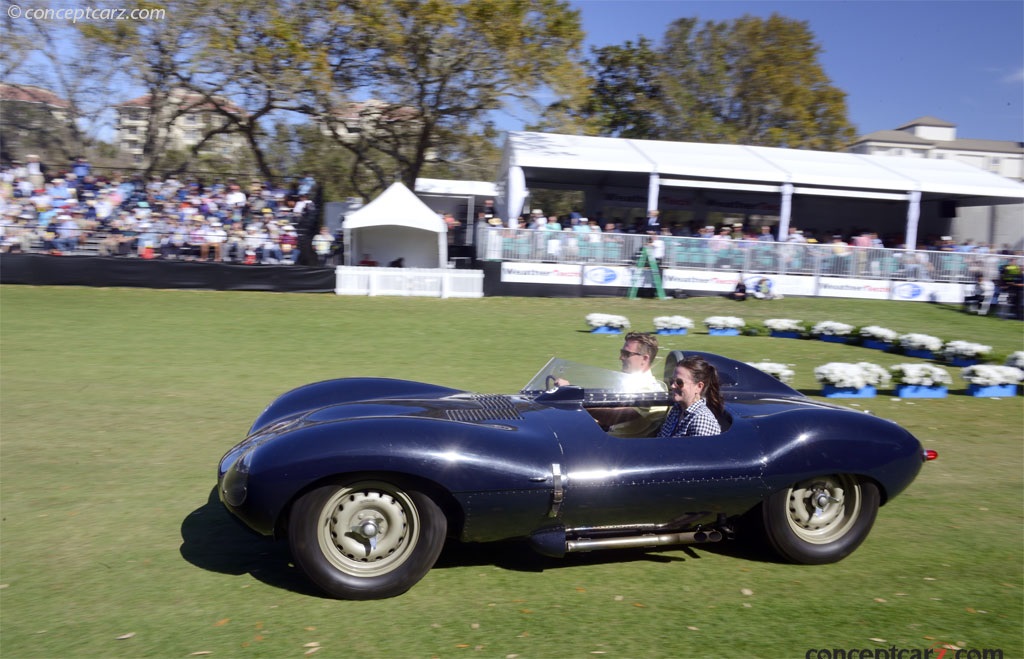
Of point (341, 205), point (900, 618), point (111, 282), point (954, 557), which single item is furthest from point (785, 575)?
point (341, 205)

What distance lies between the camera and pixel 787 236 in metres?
24.6

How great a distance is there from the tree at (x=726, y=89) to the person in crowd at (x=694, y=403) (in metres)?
36.0

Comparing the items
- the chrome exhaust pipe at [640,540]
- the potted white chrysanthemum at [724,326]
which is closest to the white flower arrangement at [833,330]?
the potted white chrysanthemum at [724,326]

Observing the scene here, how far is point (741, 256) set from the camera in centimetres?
2142

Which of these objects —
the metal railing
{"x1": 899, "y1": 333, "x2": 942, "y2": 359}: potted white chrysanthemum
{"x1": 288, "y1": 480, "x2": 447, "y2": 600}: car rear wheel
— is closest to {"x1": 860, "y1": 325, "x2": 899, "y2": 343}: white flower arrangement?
{"x1": 899, "y1": 333, "x2": 942, "y2": 359}: potted white chrysanthemum

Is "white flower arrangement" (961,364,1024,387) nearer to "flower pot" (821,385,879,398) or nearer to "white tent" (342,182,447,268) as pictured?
"flower pot" (821,385,879,398)

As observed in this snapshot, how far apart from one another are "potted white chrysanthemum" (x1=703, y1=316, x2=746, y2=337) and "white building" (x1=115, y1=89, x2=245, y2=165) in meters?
19.8

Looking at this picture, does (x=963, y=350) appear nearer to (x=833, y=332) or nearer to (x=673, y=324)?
(x=833, y=332)

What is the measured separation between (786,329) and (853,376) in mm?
5258

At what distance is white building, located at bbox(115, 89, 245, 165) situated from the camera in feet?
91.1

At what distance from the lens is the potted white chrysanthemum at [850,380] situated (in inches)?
363

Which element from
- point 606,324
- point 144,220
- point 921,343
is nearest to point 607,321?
point 606,324

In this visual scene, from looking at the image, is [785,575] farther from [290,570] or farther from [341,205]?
[341,205]

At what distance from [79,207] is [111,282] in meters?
3.09
